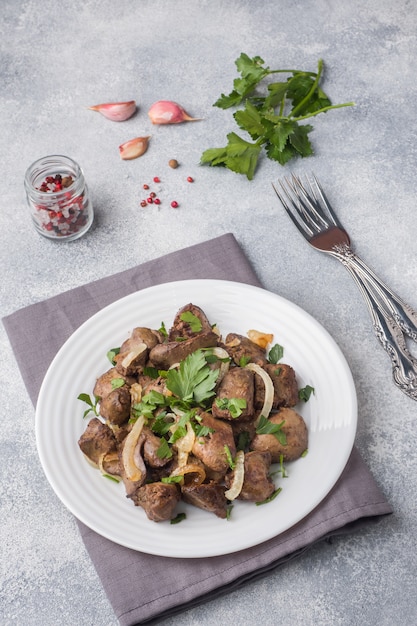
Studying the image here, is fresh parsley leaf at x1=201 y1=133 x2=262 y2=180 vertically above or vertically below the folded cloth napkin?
above

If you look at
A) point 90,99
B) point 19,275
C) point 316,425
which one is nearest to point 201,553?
point 316,425

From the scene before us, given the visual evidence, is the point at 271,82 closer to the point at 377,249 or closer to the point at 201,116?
the point at 201,116

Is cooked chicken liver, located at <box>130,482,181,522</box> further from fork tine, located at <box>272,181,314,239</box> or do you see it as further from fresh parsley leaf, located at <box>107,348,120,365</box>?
fork tine, located at <box>272,181,314,239</box>

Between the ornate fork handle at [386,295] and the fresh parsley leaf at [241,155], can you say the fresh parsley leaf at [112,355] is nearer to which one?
the ornate fork handle at [386,295]

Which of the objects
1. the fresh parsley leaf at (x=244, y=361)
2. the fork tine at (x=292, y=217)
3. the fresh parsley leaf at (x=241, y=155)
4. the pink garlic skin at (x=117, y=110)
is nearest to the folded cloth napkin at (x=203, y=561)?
the fresh parsley leaf at (x=244, y=361)

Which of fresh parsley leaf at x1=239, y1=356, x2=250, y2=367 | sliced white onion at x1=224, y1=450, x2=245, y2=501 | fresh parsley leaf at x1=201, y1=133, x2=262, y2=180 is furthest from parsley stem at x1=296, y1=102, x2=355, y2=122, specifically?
sliced white onion at x1=224, y1=450, x2=245, y2=501
